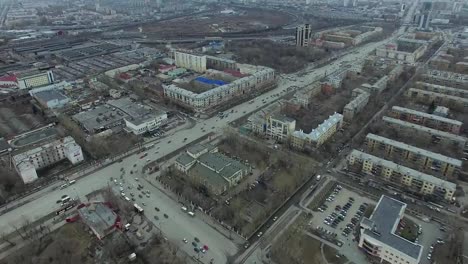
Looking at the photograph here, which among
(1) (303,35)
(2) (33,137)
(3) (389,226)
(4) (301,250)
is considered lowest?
(4) (301,250)

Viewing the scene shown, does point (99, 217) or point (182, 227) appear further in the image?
point (182, 227)

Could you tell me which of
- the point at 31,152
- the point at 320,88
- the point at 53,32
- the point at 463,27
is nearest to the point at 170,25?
the point at 53,32

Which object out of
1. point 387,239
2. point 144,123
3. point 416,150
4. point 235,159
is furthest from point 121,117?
point 416,150

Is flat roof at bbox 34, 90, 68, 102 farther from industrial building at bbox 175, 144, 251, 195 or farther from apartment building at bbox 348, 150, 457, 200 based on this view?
apartment building at bbox 348, 150, 457, 200

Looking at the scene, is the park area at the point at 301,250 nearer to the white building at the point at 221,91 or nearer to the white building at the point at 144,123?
the white building at the point at 144,123

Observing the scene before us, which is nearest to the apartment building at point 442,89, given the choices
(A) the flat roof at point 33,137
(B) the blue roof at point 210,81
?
(B) the blue roof at point 210,81

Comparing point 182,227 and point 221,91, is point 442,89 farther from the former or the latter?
point 182,227

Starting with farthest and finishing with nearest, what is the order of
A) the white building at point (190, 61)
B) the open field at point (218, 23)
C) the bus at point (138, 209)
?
the open field at point (218, 23) → the white building at point (190, 61) → the bus at point (138, 209)
